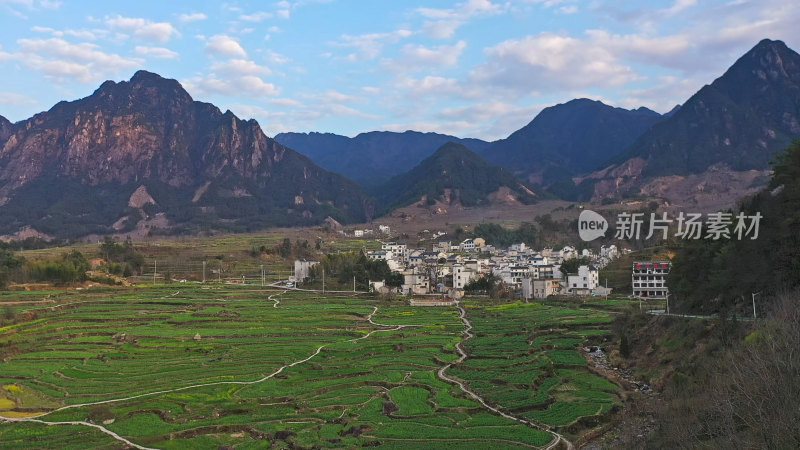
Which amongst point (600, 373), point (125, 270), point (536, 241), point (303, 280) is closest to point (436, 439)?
point (600, 373)

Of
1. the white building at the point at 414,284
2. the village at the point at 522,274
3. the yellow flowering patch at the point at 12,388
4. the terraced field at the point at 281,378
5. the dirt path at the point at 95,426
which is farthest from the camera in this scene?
the white building at the point at 414,284

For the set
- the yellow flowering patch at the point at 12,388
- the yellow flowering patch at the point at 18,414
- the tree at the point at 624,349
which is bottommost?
the yellow flowering patch at the point at 18,414

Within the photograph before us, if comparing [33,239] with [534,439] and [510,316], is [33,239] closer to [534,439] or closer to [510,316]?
[510,316]

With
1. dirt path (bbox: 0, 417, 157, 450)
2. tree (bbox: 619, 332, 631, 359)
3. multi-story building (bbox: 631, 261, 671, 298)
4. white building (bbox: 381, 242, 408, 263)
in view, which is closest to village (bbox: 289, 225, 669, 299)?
multi-story building (bbox: 631, 261, 671, 298)

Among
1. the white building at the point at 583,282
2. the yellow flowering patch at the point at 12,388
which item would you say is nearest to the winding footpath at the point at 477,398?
the yellow flowering patch at the point at 12,388

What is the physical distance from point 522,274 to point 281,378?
2169 inches

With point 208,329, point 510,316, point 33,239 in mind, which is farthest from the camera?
point 33,239

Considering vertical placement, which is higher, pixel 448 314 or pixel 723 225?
pixel 723 225

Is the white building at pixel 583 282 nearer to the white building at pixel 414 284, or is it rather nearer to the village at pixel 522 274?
the village at pixel 522 274

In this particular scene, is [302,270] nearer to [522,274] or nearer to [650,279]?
[522,274]

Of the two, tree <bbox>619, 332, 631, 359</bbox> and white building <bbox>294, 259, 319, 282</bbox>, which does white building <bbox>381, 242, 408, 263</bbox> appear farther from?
tree <bbox>619, 332, 631, 359</bbox>

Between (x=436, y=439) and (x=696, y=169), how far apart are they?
19700 cm

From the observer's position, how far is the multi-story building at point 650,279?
68.0 metres

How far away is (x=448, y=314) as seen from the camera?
58188mm
